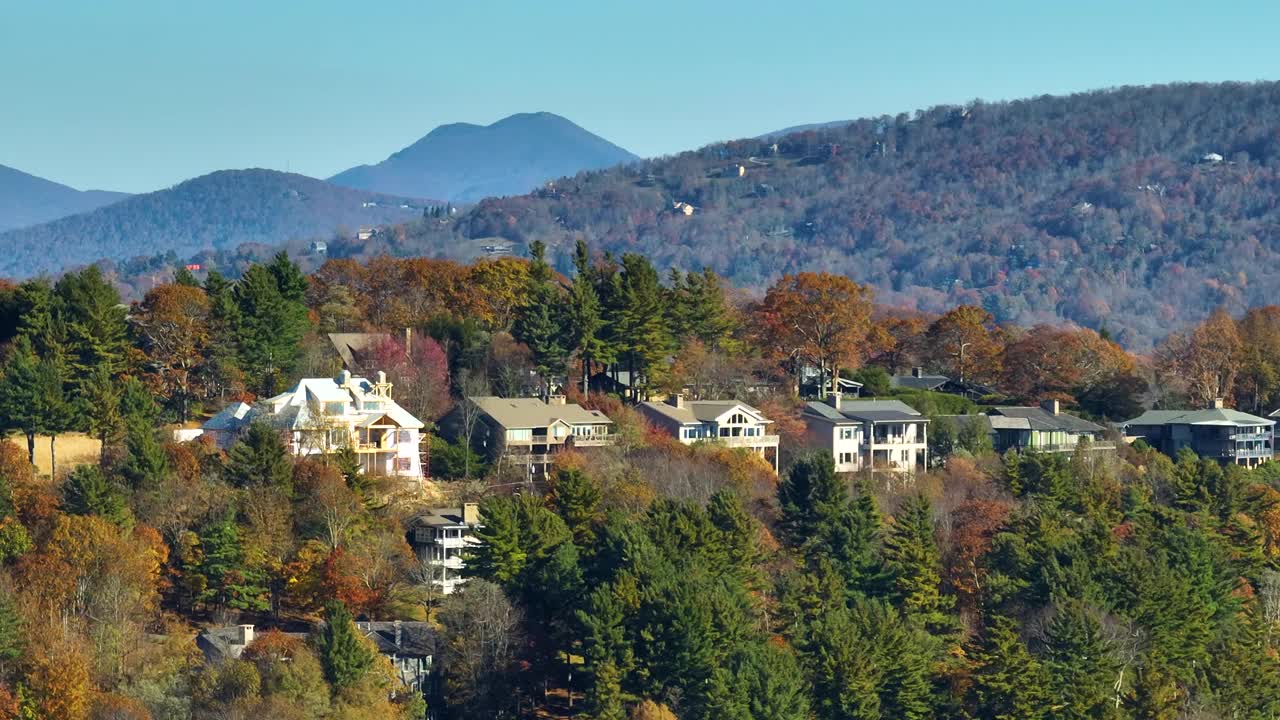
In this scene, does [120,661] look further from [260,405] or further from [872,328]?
[872,328]

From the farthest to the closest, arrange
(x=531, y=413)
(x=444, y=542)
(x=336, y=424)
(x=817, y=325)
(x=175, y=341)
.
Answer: (x=817, y=325) → (x=531, y=413) → (x=175, y=341) → (x=336, y=424) → (x=444, y=542)

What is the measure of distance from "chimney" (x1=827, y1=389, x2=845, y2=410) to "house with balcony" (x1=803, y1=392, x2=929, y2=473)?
0.04 m

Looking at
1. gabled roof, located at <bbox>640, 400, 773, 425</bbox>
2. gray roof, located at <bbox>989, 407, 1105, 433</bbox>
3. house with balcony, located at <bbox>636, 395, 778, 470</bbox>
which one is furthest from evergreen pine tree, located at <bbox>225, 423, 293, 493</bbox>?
gray roof, located at <bbox>989, 407, 1105, 433</bbox>

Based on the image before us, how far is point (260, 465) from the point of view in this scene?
55.1m

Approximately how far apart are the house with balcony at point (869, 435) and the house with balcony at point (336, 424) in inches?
599

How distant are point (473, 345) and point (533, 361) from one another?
2287 millimetres

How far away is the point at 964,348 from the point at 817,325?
11918 mm

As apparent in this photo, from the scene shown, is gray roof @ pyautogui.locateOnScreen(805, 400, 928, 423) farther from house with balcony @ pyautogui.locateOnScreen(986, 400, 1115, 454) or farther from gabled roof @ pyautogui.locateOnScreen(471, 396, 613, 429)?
gabled roof @ pyautogui.locateOnScreen(471, 396, 613, 429)

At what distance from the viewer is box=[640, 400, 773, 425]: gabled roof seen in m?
67.2

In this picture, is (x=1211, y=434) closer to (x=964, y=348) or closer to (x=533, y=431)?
(x=964, y=348)

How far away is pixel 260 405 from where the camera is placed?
200 feet

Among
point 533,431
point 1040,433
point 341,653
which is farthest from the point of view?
point 1040,433

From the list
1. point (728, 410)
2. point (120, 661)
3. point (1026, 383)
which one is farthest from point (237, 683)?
point (1026, 383)

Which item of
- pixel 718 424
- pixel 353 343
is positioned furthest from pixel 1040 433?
pixel 353 343
